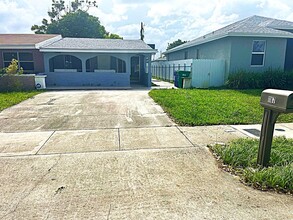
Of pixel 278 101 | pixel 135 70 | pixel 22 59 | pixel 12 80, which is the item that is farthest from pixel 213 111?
pixel 22 59

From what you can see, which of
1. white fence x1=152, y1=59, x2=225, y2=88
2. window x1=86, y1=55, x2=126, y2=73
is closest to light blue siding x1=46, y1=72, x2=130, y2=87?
window x1=86, y1=55, x2=126, y2=73

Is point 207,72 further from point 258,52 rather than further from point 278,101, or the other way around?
point 278,101

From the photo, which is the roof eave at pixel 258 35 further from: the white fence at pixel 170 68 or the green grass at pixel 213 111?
the green grass at pixel 213 111

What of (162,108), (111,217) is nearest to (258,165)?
(111,217)

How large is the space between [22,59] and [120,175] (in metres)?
16.5

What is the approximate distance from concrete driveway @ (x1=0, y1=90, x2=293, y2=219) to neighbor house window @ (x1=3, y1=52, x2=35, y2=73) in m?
11.5

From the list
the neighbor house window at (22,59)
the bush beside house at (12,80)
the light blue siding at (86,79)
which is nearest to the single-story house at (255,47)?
the light blue siding at (86,79)

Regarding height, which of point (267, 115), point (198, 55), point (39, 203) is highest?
point (198, 55)

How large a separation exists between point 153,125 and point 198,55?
15.3 metres

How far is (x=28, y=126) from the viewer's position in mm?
6871

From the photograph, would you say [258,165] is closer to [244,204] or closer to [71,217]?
[244,204]

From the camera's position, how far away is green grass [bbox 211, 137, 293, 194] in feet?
11.5

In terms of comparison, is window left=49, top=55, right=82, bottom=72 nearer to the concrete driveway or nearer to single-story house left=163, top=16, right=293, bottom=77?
single-story house left=163, top=16, right=293, bottom=77

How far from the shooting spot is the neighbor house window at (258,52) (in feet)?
50.0
